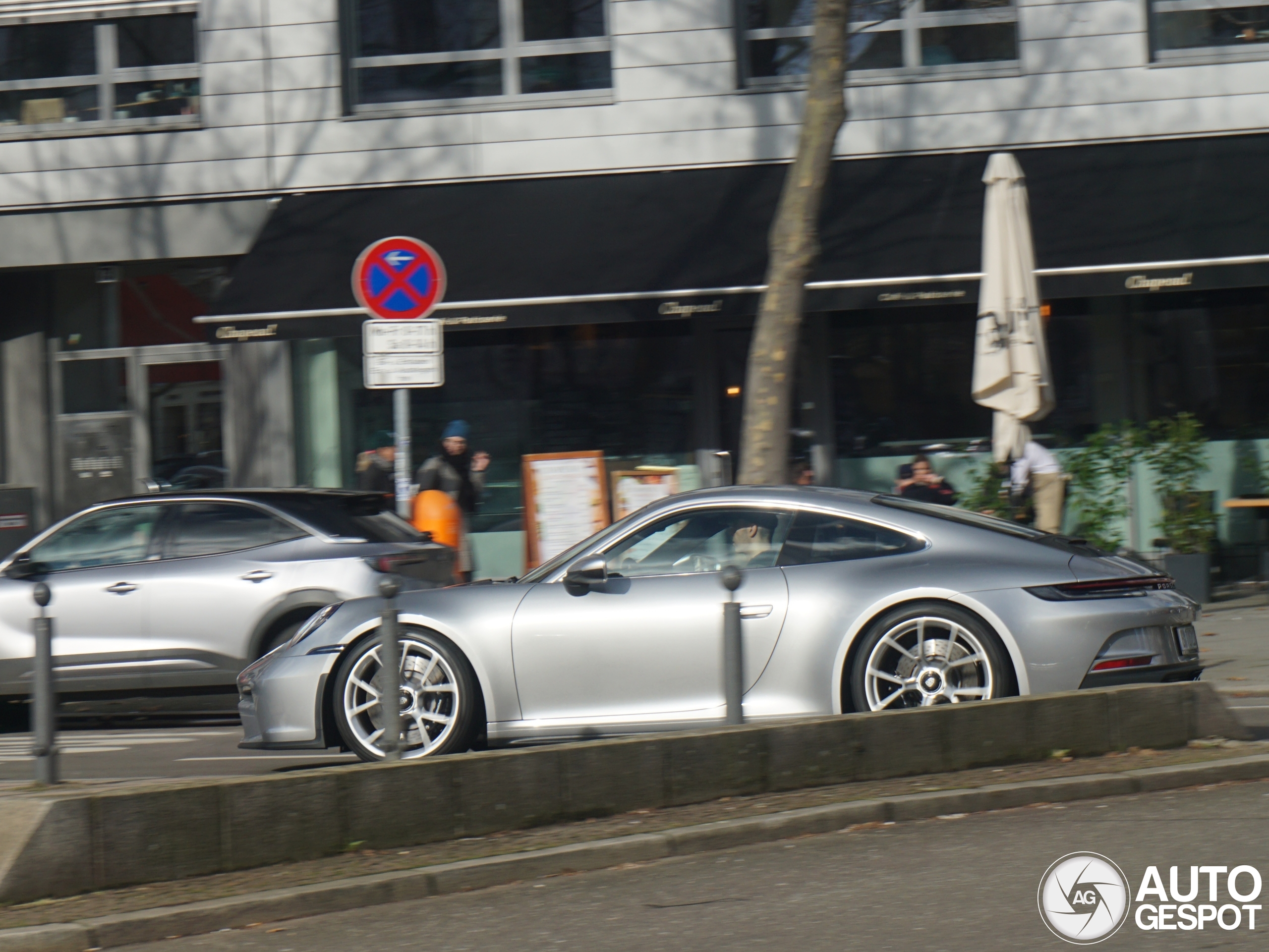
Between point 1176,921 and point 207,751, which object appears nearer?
point 1176,921

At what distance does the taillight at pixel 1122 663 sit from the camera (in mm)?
6980

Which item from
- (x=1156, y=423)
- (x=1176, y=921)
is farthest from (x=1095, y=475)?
(x=1176, y=921)

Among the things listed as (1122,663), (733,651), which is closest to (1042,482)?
(1122,663)

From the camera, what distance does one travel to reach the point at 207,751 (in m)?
8.93

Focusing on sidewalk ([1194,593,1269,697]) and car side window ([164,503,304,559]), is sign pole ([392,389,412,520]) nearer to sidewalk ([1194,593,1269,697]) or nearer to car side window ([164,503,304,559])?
car side window ([164,503,304,559])

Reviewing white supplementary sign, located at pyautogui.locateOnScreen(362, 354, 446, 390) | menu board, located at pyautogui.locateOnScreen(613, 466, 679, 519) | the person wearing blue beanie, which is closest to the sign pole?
white supplementary sign, located at pyautogui.locateOnScreen(362, 354, 446, 390)

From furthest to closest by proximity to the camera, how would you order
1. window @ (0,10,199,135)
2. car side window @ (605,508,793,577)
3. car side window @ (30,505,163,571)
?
window @ (0,10,199,135), car side window @ (30,505,163,571), car side window @ (605,508,793,577)

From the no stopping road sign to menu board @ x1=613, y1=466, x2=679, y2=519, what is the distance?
5.88 m

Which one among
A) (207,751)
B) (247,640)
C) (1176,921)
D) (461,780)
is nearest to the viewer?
(1176,921)

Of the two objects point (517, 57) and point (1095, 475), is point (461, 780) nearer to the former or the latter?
point (1095, 475)

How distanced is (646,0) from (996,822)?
11.5 metres

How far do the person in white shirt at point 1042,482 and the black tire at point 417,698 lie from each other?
24.5 ft

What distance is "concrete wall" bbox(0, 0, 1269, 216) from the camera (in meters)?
15.2

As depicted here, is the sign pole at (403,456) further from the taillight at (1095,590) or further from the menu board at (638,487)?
the menu board at (638,487)
